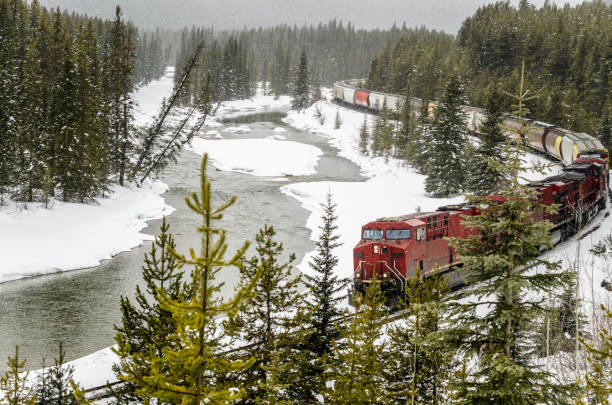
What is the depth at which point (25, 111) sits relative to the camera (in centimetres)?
4606

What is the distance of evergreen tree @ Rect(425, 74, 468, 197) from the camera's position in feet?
168

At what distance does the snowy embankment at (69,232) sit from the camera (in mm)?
33500

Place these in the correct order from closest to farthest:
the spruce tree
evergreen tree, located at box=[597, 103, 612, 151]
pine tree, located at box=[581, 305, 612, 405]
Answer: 1. pine tree, located at box=[581, 305, 612, 405]
2. evergreen tree, located at box=[597, 103, 612, 151]
3. the spruce tree

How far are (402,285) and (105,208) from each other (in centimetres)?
3102

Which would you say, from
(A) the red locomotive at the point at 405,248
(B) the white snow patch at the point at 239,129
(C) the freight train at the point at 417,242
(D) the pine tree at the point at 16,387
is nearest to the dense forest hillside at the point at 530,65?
(B) the white snow patch at the point at 239,129

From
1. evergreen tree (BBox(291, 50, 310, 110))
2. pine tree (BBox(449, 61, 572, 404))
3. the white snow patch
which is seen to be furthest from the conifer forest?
evergreen tree (BBox(291, 50, 310, 110))

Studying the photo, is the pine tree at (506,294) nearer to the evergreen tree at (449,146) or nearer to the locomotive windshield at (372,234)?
the locomotive windshield at (372,234)

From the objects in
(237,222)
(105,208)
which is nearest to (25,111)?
(105,208)

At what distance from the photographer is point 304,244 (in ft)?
130

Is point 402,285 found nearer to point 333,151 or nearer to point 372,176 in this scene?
point 372,176

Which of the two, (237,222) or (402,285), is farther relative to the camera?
(237,222)

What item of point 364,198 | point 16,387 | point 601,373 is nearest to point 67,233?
point 364,198

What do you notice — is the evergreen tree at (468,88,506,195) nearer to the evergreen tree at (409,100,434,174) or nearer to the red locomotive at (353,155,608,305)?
the evergreen tree at (409,100,434,174)

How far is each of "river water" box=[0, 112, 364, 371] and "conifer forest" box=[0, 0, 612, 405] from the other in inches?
7.0
